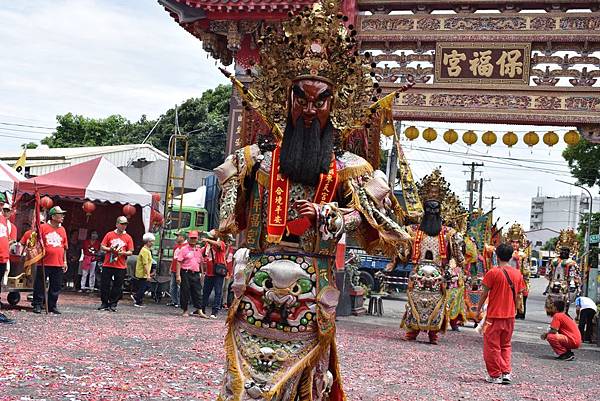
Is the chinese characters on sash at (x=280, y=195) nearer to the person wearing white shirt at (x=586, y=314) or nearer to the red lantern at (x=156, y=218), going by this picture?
the person wearing white shirt at (x=586, y=314)

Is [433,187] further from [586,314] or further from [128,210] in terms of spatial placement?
[128,210]

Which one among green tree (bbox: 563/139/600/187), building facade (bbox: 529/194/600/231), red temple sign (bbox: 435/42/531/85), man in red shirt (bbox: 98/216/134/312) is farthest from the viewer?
building facade (bbox: 529/194/600/231)

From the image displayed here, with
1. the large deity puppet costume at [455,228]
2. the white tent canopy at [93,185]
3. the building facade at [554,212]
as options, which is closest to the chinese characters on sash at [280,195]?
the large deity puppet costume at [455,228]

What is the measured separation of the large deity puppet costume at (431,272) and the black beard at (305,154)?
801 centimetres

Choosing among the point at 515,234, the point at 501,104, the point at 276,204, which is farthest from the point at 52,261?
the point at 515,234

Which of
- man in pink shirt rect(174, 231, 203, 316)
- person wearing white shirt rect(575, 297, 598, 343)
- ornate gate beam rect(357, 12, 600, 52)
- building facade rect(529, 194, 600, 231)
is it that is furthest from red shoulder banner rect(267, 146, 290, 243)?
building facade rect(529, 194, 600, 231)

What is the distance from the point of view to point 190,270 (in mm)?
14469

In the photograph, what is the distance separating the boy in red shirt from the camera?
11.9 m

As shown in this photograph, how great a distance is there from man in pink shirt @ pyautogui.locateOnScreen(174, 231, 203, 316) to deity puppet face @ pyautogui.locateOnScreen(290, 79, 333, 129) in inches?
393

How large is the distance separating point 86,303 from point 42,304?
249 centimetres

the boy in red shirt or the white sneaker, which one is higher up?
the boy in red shirt

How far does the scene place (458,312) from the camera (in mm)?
15547

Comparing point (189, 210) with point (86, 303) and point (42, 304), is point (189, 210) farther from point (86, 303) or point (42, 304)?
point (42, 304)

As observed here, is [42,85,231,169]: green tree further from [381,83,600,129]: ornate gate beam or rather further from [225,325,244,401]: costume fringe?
[225,325,244,401]: costume fringe
